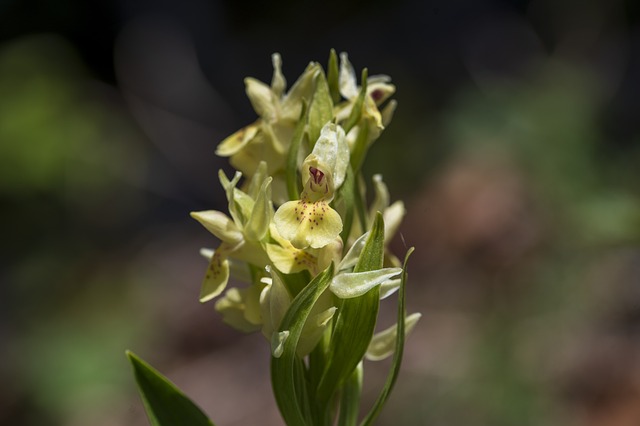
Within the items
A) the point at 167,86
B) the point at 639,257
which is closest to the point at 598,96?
the point at 639,257

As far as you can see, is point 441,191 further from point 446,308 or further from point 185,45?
point 185,45

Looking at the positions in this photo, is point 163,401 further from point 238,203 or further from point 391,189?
point 391,189

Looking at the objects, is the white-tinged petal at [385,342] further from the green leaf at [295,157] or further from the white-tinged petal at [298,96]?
the white-tinged petal at [298,96]

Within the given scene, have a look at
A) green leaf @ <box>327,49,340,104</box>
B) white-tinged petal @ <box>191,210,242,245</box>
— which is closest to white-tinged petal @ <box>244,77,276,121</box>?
green leaf @ <box>327,49,340,104</box>

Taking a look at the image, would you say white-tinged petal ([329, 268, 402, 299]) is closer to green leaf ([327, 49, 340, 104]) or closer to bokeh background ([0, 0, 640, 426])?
green leaf ([327, 49, 340, 104])

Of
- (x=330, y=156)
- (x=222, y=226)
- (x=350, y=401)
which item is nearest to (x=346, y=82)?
(x=330, y=156)
